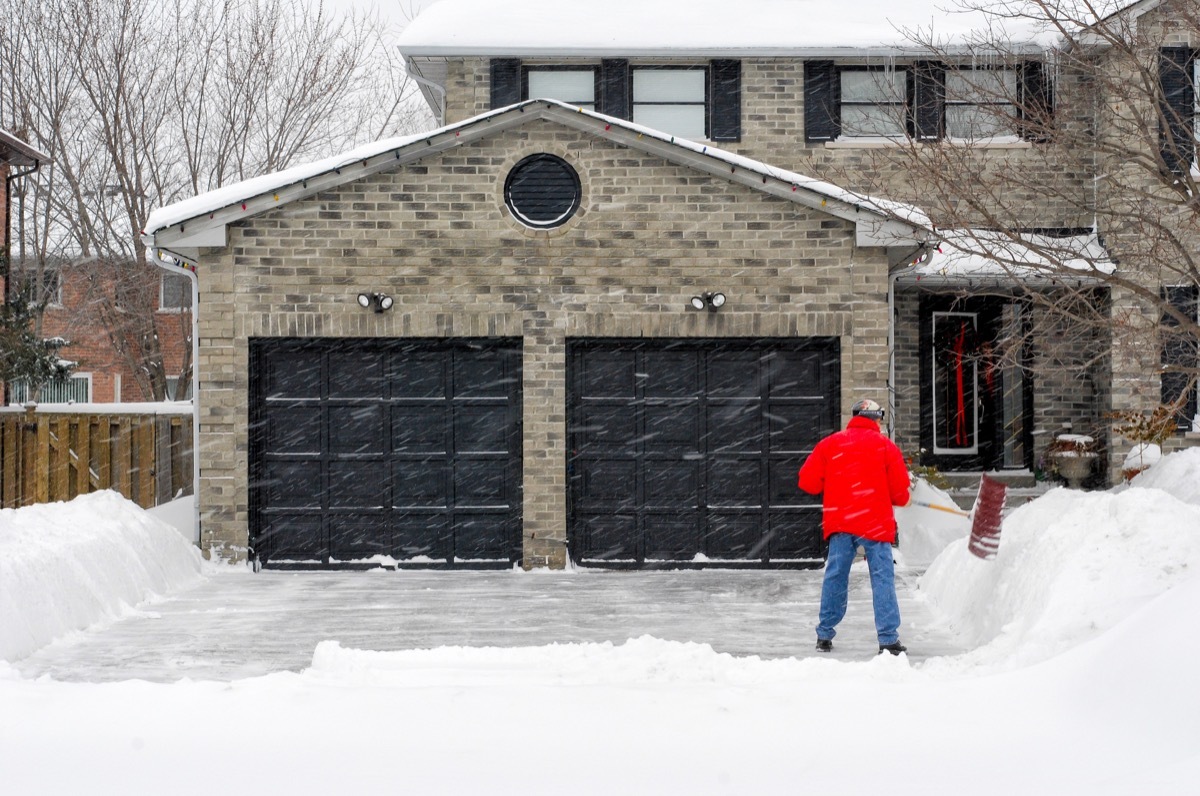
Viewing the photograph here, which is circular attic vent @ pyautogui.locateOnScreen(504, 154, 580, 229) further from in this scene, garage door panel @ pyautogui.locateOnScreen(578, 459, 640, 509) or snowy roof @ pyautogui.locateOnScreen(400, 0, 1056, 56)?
snowy roof @ pyautogui.locateOnScreen(400, 0, 1056, 56)

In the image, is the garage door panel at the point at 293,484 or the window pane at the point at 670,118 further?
the window pane at the point at 670,118

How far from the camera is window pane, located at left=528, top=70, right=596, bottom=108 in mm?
18422

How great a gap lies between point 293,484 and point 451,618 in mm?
3852

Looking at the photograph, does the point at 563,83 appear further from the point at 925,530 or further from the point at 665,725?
the point at 665,725

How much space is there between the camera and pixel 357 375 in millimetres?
13344

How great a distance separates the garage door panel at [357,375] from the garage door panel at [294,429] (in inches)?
12.9

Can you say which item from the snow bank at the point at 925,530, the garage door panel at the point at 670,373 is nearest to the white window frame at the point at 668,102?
the garage door panel at the point at 670,373

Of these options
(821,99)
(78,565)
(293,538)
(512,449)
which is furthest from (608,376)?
(821,99)

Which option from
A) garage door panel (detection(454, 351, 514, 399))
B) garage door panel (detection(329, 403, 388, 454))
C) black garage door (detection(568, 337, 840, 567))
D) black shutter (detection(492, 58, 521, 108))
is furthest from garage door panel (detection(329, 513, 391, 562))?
black shutter (detection(492, 58, 521, 108))

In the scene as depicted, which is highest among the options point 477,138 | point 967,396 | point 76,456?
point 477,138

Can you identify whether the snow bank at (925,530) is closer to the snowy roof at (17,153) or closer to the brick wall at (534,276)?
the brick wall at (534,276)

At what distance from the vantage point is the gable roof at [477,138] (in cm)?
1277

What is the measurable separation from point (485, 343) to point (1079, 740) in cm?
885

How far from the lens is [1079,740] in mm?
5484
